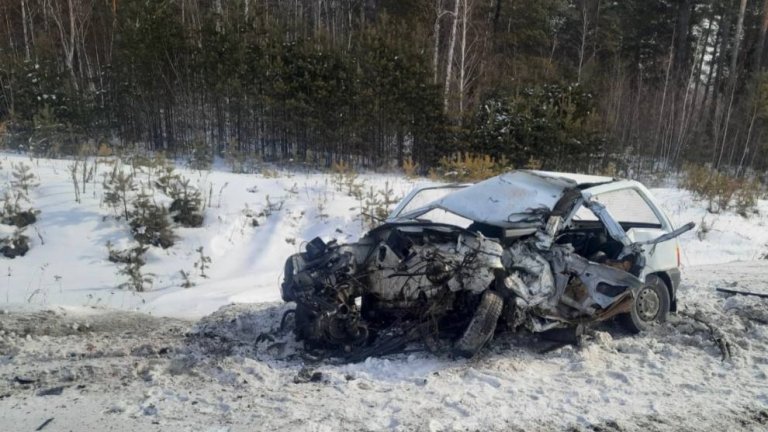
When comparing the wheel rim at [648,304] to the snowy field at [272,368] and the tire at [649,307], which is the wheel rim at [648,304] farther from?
the snowy field at [272,368]

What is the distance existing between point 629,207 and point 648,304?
121 centimetres

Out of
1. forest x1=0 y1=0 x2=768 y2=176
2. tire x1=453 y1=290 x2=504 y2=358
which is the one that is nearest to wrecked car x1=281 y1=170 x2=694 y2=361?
tire x1=453 y1=290 x2=504 y2=358

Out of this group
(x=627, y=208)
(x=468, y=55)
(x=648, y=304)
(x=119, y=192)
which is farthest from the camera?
(x=468, y=55)

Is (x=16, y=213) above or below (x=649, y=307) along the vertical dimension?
above

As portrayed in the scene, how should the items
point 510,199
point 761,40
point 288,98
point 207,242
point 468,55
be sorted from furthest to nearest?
point 761,40 < point 468,55 < point 288,98 < point 207,242 < point 510,199

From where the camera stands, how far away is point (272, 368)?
5.11m

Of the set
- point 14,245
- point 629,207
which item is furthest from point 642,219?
point 14,245

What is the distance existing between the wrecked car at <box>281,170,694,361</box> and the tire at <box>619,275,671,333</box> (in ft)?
0.04

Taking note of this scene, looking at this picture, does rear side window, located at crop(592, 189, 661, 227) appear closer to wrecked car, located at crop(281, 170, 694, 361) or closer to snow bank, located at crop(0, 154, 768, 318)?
wrecked car, located at crop(281, 170, 694, 361)

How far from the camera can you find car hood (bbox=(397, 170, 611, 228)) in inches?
230

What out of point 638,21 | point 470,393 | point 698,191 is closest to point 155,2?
point 698,191

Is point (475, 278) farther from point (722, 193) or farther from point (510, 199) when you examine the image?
point (722, 193)

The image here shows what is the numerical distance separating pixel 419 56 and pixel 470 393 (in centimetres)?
1466

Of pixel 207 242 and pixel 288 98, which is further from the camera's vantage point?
pixel 288 98
